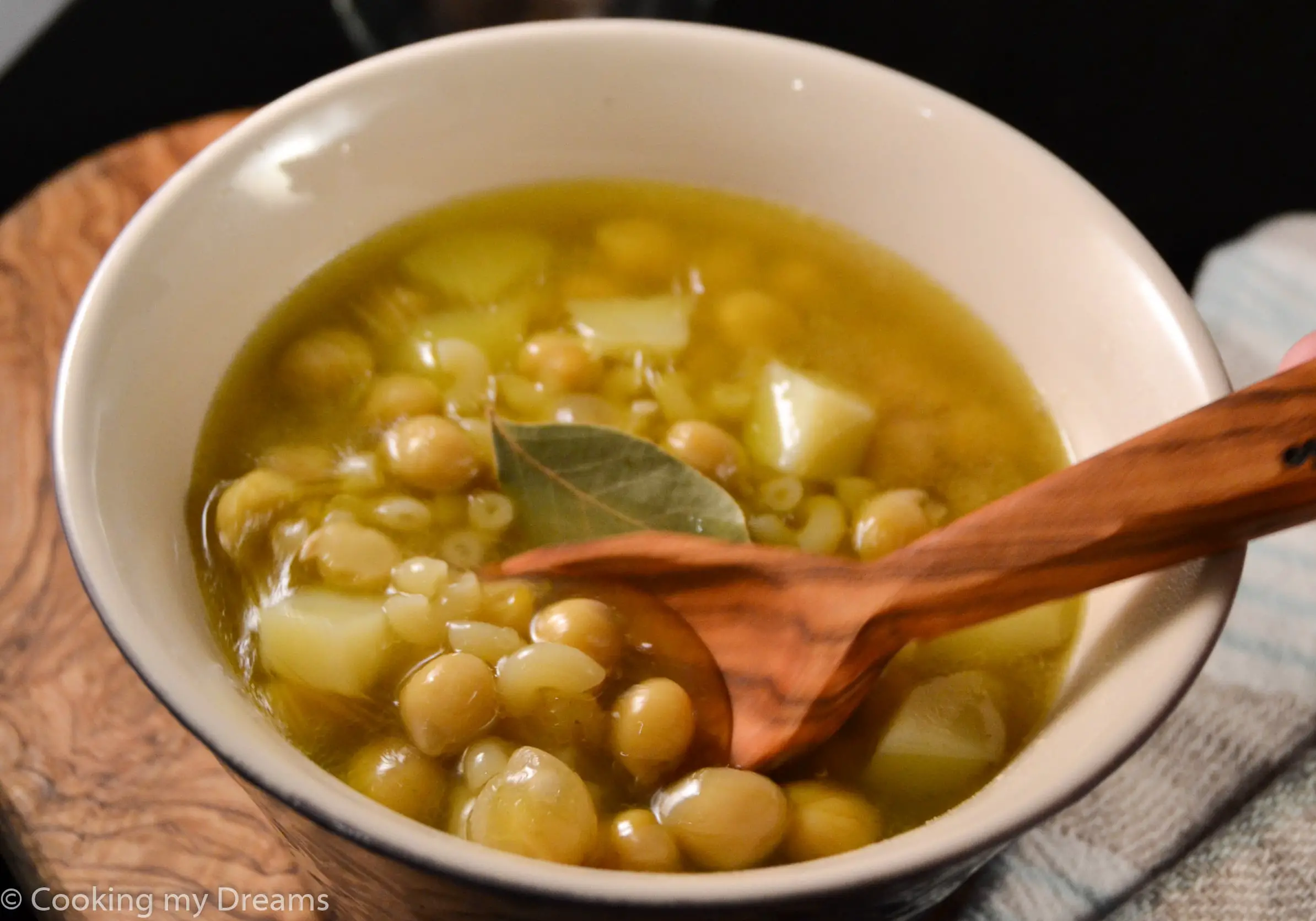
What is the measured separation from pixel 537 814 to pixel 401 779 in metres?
0.11

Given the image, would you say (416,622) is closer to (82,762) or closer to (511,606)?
(511,606)

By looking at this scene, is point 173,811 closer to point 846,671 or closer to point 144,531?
point 144,531

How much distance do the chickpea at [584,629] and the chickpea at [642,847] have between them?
0.42 ft

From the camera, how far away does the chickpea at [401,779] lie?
74 cm

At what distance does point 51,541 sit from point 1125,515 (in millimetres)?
896

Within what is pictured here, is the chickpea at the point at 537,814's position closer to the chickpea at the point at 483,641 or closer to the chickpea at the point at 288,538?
the chickpea at the point at 483,641

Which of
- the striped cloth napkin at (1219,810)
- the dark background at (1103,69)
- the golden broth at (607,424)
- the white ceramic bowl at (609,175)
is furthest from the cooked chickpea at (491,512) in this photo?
the dark background at (1103,69)

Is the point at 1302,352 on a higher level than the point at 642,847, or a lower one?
higher

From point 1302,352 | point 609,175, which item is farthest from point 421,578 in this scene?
point 1302,352

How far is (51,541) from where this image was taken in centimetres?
105

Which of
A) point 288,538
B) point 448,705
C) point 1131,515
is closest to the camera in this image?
point 1131,515

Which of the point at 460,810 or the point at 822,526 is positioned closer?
the point at 460,810

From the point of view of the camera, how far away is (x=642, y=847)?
28.2 inches

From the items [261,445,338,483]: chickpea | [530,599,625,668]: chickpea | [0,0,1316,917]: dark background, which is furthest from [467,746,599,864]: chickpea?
[0,0,1316,917]: dark background
